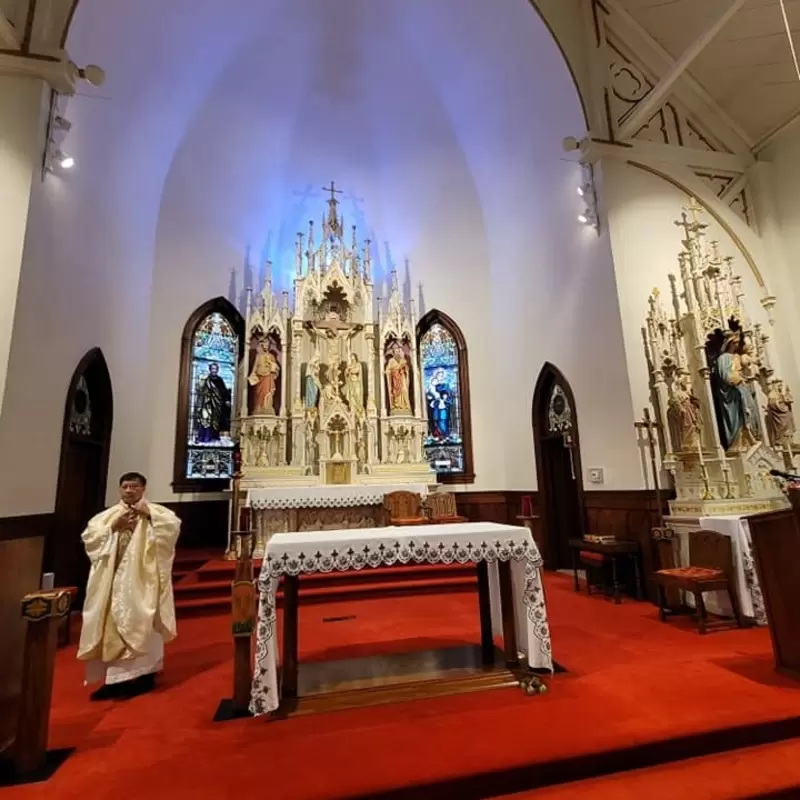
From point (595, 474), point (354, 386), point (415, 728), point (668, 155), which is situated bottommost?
point (415, 728)

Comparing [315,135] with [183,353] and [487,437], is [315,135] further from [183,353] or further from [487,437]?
[487,437]

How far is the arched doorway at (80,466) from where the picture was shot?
237 inches

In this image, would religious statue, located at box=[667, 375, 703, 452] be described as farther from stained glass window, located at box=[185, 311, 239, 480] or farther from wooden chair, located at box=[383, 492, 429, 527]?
stained glass window, located at box=[185, 311, 239, 480]

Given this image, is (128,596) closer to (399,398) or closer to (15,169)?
(15,169)

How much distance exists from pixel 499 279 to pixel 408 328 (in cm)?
202

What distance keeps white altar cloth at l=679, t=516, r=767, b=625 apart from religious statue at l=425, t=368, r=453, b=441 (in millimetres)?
5213

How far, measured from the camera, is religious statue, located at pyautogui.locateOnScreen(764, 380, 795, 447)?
638cm

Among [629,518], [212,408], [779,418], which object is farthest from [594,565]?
[212,408]

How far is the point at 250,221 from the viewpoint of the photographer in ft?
32.9

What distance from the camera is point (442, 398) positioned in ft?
32.9

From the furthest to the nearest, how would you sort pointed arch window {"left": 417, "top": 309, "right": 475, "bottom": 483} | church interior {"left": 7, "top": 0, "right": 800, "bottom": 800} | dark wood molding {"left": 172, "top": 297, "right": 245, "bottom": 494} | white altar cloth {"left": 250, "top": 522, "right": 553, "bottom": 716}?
pointed arch window {"left": 417, "top": 309, "right": 475, "bottom": 483} → dark wood molding {"left": 172, "top": 297, "right": 245, "bottom": 494} → white altar cloth {"left": 250, "top": 522, "right": 553, "bottom": 716} → church interior {"left": 7, "top": 0, "right": 800, "bottom": 800}

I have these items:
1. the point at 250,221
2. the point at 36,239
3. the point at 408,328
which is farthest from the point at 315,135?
the point at 36,239

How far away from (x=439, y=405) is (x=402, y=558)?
21.8ft

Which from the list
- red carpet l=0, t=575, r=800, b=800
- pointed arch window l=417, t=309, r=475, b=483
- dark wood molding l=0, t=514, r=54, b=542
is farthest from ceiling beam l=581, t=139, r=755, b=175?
dark wood molding l=0, t=514, r=54, b=542
